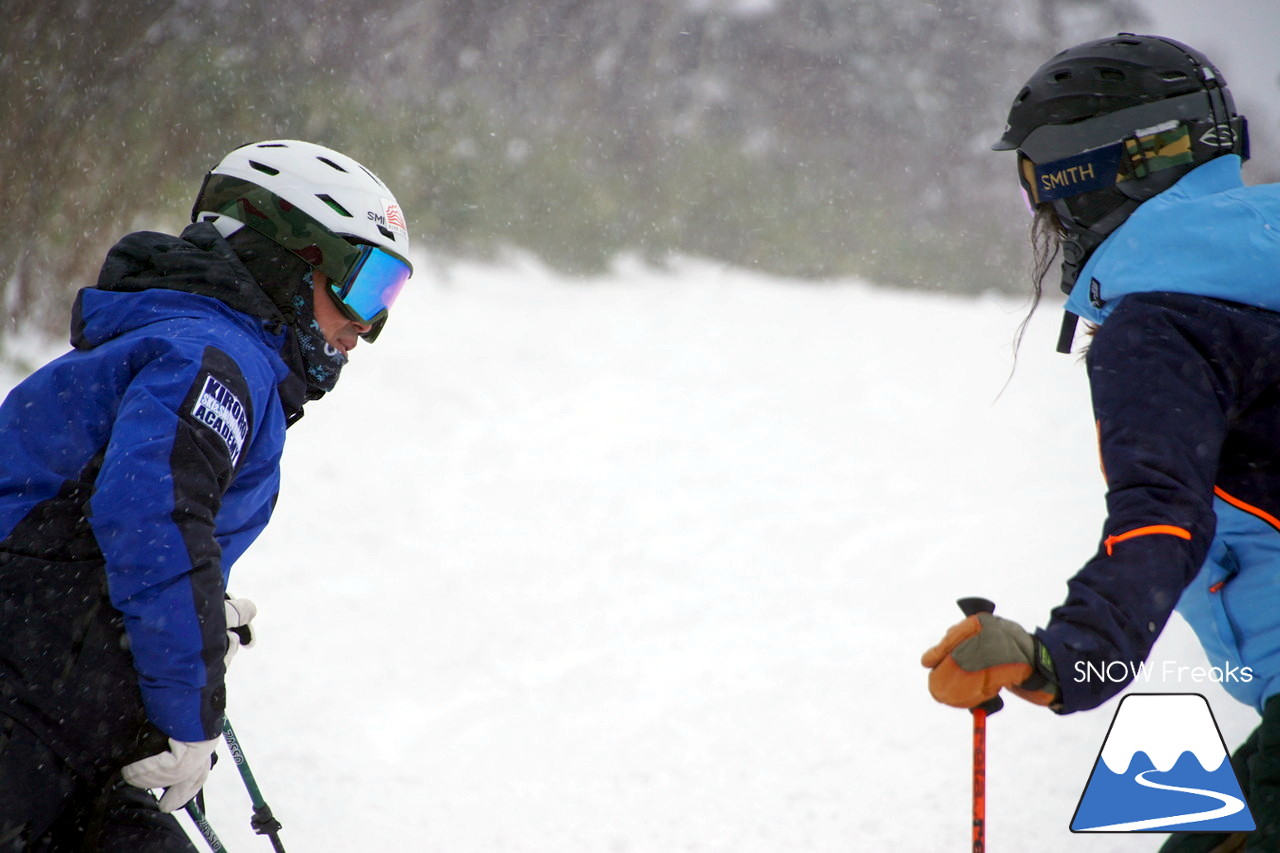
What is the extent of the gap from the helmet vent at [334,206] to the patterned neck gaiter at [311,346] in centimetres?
23

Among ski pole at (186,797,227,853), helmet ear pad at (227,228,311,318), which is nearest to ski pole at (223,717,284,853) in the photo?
ski pole at (186,797,227,853)

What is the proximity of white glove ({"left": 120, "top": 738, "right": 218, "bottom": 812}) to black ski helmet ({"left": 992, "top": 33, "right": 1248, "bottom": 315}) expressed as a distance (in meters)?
2.13

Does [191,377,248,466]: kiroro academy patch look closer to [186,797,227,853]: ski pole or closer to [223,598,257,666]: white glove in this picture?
[223,598,257,666]: white glove

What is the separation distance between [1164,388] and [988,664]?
19.4 inches

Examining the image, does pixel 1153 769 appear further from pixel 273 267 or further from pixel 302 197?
pixel 302 197

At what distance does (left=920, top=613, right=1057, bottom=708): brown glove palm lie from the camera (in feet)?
4.31

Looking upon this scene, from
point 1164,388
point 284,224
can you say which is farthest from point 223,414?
point 1164,388

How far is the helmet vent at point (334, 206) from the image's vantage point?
2525mm

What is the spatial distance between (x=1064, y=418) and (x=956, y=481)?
2549 mm

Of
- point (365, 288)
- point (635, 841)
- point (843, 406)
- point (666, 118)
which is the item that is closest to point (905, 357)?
point (843, 406)

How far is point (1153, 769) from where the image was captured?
182cm

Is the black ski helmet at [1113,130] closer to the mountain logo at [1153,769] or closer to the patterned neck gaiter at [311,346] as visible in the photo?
the mountain logo at [1153,769]

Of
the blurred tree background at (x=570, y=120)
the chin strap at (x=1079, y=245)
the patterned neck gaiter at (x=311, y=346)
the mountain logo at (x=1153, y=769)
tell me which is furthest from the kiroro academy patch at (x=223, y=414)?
the blurred tree background at (x=570, y=120)

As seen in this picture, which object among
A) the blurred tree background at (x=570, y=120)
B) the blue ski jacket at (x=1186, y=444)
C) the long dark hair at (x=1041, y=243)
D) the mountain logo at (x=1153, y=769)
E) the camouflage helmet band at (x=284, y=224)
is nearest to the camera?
the blue ski jacket at (x=1186, y=444)
